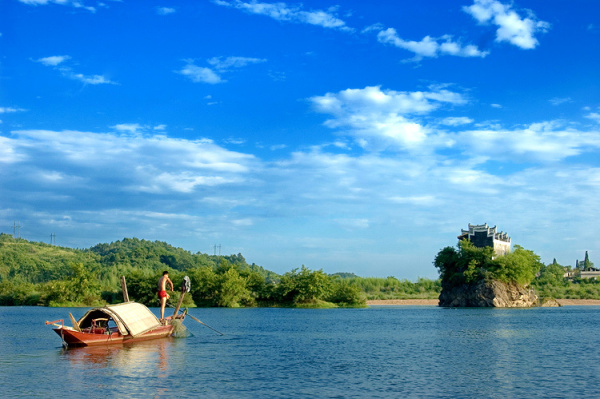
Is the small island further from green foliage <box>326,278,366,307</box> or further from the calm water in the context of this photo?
the calm water

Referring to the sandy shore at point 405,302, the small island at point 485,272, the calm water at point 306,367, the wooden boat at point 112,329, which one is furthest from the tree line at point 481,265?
the wooden boat at point 112,329

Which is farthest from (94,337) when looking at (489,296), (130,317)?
(489,296)

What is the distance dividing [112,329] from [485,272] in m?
107

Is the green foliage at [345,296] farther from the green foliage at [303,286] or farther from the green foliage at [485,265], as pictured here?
the green foliage at [485,265]

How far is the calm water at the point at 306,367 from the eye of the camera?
79.3 ft

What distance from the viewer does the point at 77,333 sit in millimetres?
36969

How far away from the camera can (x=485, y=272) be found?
133 meters

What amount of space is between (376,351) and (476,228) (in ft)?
356

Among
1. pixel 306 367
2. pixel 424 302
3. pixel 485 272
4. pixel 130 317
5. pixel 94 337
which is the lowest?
pixel 424 302

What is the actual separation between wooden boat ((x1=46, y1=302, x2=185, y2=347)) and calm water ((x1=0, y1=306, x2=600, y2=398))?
0.93 meters

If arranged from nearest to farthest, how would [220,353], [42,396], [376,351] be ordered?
[42,396], [220,353], [376,351]

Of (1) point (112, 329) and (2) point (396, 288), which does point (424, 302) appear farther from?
(1) point (112, 329)

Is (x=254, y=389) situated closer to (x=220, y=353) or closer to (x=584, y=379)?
(x=220, y=353)

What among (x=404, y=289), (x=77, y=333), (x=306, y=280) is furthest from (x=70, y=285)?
(x=404, y=289)
